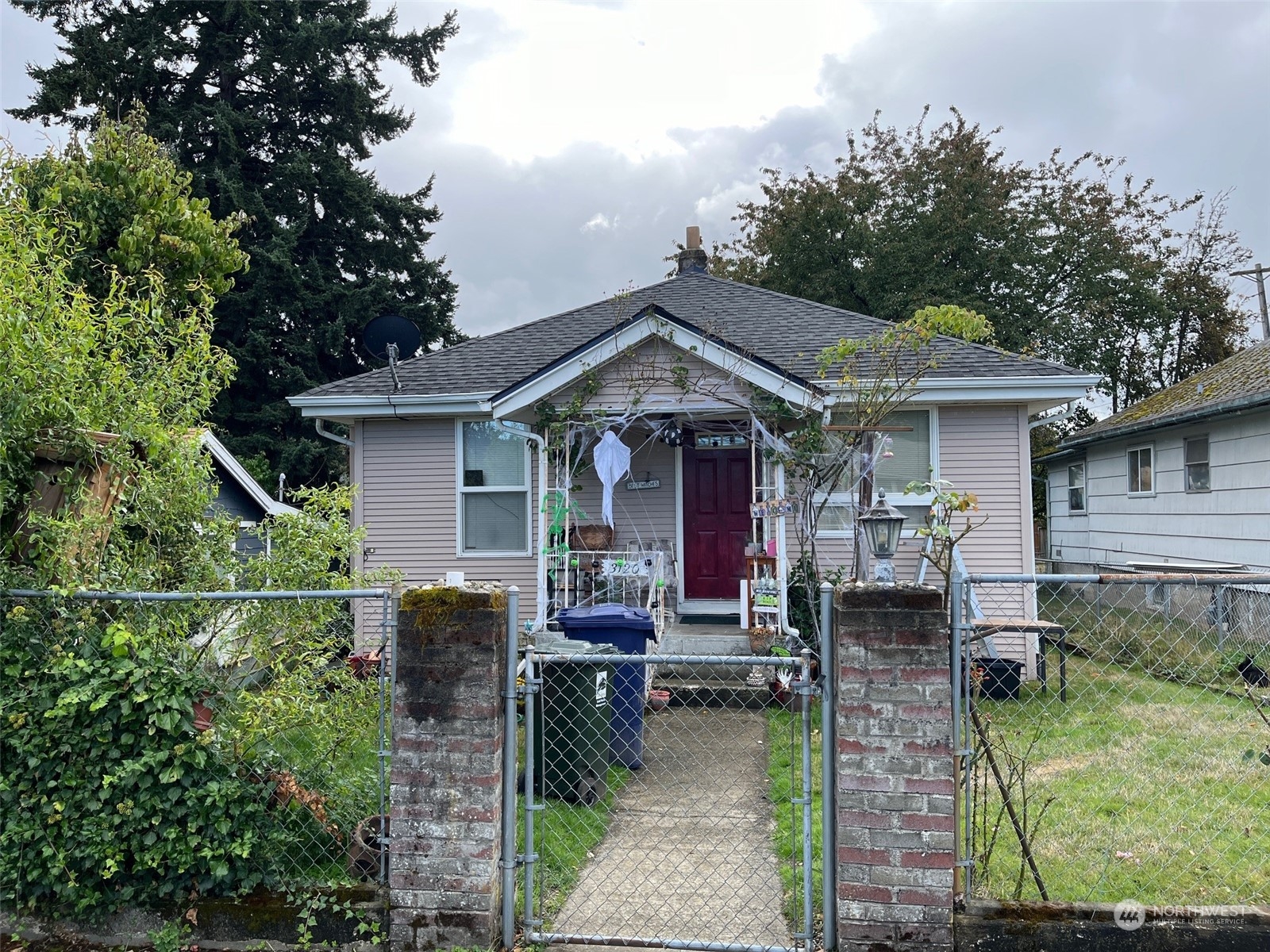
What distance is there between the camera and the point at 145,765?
351 centimetres

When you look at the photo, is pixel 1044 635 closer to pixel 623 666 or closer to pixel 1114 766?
pixel 1114 766

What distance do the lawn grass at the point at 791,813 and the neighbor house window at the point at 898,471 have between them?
257 cm

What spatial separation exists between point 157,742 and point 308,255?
66.3ft

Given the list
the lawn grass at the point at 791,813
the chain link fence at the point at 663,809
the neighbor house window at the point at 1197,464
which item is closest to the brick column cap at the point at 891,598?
the chain link fence at the point at 663,809

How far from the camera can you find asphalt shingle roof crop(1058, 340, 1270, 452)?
11.1m

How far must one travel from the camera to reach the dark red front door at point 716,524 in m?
10.4

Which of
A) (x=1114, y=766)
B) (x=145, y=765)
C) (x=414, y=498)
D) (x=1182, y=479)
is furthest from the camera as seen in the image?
(x=1182, y=479)

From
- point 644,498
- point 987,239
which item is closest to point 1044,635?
point 644,498

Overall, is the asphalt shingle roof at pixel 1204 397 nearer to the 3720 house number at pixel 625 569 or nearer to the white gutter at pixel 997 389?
the white gutter at pixel 997 389

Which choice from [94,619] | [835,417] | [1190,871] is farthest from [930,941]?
[835,417]

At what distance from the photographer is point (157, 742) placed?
3588mm

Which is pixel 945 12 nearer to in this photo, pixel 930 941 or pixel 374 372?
pixel 374 372

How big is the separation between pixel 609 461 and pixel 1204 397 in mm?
9485

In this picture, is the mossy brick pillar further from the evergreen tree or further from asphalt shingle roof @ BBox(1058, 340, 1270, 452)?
the evergreen tree
